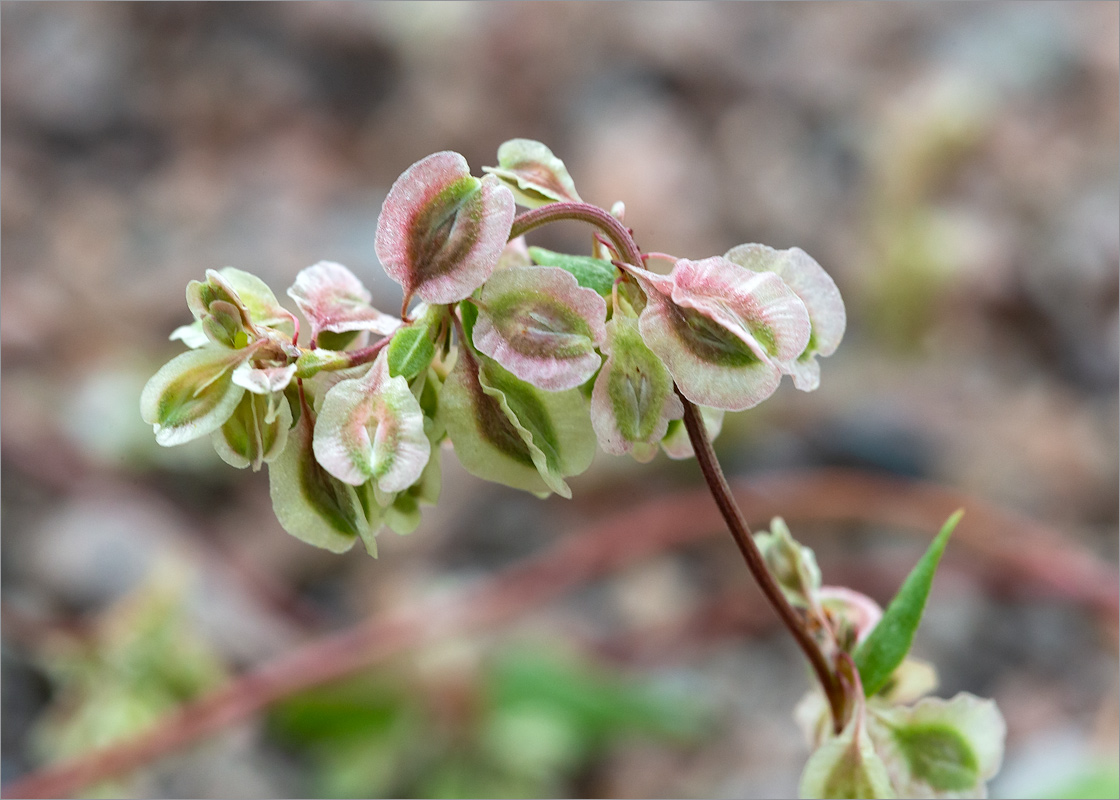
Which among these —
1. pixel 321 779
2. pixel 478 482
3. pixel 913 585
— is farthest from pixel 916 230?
pixel 913 585

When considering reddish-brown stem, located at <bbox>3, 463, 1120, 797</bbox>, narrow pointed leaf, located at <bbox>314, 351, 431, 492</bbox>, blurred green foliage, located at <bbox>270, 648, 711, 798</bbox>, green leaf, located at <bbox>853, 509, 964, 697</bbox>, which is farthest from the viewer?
blurred green foliage, located at <bbox>270, 648, 711, 798</bbox>

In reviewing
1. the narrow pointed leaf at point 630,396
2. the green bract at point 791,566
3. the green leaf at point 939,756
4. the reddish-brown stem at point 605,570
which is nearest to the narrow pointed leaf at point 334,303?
the narrow pointed leaf at point 630,396

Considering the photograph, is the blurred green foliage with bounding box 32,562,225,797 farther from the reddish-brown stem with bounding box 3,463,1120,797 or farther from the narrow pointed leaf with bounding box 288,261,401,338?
the narrow pointed leaf with bounding box 288,261,401,338

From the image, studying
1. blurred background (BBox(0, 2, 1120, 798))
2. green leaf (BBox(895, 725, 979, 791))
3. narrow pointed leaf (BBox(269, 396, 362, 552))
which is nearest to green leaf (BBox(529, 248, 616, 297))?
narrow pointed leaf (BBox(269, 396, 362, 552))

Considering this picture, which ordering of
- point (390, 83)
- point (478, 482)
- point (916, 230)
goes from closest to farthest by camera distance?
point (478, 482)
point (916, 230)
point (390, 83)

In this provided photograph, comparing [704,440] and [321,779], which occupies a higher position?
[704,440]

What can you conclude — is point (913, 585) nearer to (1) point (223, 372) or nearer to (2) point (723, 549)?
(1) point (223, 372)

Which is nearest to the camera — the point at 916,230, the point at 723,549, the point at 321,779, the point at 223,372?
the point at 223,372

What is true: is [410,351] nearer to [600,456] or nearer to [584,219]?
[584,219]
